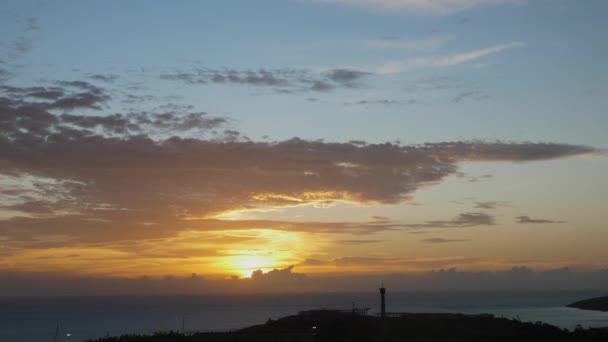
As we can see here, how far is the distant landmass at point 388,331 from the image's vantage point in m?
40.2

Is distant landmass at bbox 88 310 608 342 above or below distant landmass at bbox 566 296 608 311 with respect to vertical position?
below

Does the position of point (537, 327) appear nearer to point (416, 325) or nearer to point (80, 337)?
point (416, 325)

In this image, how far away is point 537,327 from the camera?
155 feet

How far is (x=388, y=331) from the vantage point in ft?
133

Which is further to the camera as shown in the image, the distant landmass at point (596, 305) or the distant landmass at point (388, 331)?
the distant landmass at point (596, 305)

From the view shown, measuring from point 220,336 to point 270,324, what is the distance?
1179 centimetres

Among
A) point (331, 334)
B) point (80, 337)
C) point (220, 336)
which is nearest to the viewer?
point (220, 336)

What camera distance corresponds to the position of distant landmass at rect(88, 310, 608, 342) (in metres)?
40.2

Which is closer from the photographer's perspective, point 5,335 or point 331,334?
point 331,334

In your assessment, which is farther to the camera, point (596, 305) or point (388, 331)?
point (596, 305)

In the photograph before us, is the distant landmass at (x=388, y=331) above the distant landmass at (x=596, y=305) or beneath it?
beneath

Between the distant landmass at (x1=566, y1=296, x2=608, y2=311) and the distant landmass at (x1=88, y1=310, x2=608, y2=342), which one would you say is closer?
the distant landmass at (x1=88, y1=310, x2=608, y2=342)

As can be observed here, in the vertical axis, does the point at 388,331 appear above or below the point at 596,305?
below

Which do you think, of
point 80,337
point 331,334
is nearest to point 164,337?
point 331,334
